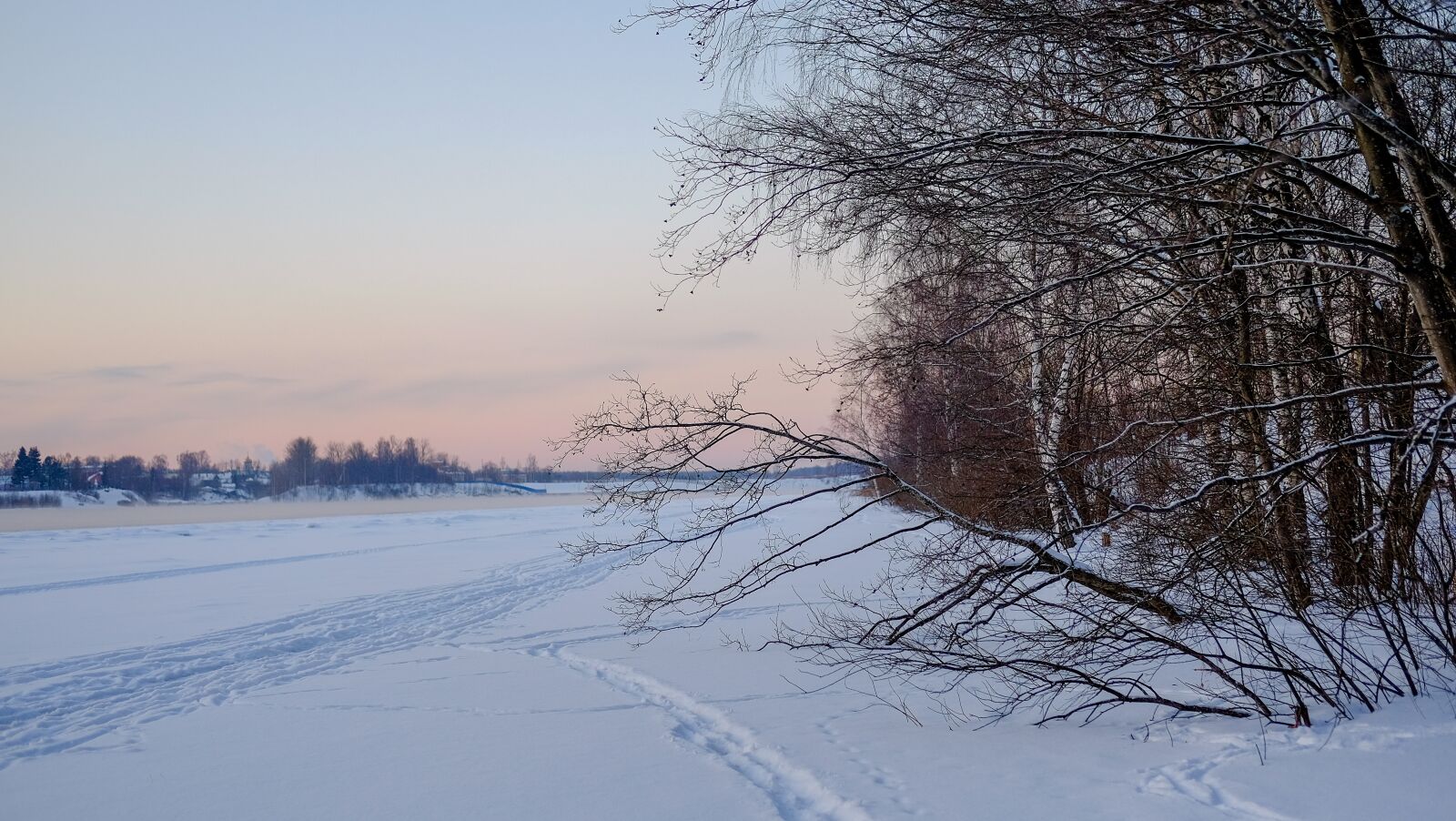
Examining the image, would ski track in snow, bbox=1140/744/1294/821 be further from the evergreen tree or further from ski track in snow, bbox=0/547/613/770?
the evergreen tree

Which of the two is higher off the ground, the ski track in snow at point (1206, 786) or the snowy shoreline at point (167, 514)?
the snowy shoreline at point (167, 514)

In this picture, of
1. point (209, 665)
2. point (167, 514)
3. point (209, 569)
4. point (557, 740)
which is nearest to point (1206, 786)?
point (557, 740)

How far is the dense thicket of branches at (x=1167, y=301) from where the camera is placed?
16.1ft

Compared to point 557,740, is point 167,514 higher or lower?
higher

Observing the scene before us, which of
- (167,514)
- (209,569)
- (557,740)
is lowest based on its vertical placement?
(557,740)

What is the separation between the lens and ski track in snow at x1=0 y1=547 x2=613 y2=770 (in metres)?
7.59

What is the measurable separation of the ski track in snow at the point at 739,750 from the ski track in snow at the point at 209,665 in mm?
3330

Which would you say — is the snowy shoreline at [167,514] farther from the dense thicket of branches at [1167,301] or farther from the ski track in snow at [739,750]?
the dense thicket of branches at [1167,301]

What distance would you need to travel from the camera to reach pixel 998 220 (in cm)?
581

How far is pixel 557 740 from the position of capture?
639 cm

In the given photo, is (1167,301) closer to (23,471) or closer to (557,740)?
(557,740)

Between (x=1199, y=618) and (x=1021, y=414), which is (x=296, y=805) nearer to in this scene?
(x=1199, y=618)

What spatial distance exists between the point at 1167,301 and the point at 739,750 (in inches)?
175

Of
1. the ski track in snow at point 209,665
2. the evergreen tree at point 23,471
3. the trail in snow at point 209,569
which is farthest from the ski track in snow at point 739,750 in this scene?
the evergreen tree at point 23,471
